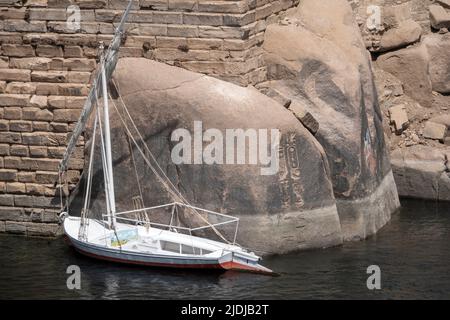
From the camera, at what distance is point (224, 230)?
157 feet

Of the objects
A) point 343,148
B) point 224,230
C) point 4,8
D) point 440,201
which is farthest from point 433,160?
point 4,8

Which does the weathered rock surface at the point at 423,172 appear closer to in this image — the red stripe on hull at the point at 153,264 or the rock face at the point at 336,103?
the rock face at the point at 336,103

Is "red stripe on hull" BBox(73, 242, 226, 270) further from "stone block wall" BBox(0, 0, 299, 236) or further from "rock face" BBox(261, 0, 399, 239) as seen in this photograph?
"rock face" BBox(261, 0, 399, 239)

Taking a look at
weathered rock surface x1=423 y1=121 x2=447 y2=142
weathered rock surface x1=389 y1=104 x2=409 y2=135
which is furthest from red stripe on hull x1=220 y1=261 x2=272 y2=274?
weathered rock surface x1=423 y1=121 x2=447 y2=142

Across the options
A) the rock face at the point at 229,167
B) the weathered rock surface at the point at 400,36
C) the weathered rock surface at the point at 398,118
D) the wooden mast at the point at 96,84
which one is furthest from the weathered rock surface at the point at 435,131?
the wooden mast at the point at 96,84

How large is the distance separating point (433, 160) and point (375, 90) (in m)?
3.44

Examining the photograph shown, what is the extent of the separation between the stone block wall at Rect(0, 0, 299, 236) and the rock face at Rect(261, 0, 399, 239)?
84 cm

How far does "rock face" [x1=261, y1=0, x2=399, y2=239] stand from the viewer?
50.0 meters

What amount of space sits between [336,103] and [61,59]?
8352 millimetres

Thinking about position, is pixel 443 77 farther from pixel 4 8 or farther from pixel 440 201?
pixel 4 8

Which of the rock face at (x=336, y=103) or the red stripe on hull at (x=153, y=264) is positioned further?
the rock face at (x=336, y=103)

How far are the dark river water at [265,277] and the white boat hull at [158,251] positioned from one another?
248 millimetres

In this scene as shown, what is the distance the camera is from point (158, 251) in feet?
152

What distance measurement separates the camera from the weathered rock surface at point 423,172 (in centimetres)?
5469
